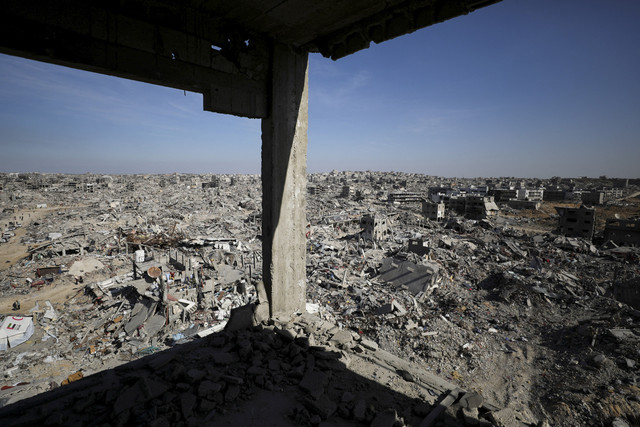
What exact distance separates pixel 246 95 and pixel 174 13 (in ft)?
3.23

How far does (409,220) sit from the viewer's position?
27.1m

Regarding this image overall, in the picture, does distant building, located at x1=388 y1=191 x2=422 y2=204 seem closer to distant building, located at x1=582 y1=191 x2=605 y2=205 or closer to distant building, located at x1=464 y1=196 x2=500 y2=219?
distant building, located at x1=464 y1=196 x2=500 y2=219

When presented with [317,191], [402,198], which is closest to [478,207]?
[402,198]

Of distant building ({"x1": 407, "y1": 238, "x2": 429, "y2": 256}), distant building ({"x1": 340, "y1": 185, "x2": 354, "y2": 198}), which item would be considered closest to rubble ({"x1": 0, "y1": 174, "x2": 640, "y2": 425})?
distant building ({"x1": 407, "y1": 238, "x2": 429, "y2": 256})

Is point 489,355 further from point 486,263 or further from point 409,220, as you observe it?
point 409,220

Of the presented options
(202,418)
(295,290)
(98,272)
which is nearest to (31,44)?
(202,418)

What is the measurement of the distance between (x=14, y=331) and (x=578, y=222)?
3174 centimetres

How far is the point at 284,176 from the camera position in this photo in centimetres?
365

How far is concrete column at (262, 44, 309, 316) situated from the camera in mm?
3555

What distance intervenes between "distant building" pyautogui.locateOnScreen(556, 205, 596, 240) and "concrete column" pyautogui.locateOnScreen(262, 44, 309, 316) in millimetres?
26118

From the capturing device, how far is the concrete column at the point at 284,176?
3.55m

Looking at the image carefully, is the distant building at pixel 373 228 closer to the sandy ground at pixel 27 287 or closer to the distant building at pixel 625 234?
the sandy ground at pixel 27 287

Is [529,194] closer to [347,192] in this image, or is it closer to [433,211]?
[433,211]

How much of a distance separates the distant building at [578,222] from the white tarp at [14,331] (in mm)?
30999
